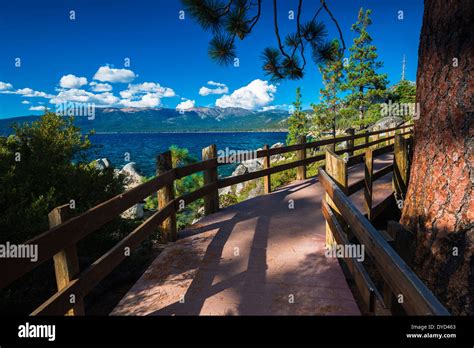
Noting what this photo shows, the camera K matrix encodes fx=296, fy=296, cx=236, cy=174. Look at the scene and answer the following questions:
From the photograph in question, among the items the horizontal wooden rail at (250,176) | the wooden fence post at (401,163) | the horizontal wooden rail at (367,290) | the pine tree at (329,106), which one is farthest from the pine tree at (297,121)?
the horizontal wooden rail at (367,290)

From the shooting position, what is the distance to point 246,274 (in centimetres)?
335

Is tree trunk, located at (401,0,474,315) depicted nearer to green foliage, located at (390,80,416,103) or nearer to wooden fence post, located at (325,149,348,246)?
wooden fence post, located at (325,149,348,246)

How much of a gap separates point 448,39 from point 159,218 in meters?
3.87

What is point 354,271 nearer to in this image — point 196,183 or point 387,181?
point 387,181

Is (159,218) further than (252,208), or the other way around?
(252,208)

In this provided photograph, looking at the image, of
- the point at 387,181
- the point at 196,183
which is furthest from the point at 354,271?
the point at 196,183

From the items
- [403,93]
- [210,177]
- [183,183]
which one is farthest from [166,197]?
[403,93]

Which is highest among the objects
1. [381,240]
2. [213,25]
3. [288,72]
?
[213,25]

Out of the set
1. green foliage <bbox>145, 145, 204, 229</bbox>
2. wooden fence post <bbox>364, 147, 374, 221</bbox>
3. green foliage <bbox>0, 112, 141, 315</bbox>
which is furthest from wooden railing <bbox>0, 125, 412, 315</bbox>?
green foliage <bbox>145, 145, 204, 229</bbox>

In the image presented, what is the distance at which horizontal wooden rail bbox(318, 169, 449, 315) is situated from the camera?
1.22 m

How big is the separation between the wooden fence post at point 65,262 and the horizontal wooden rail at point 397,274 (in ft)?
6.78

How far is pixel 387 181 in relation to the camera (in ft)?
25.4

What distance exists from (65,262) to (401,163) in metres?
5.18

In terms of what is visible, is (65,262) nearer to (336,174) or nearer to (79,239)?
(79,239)
